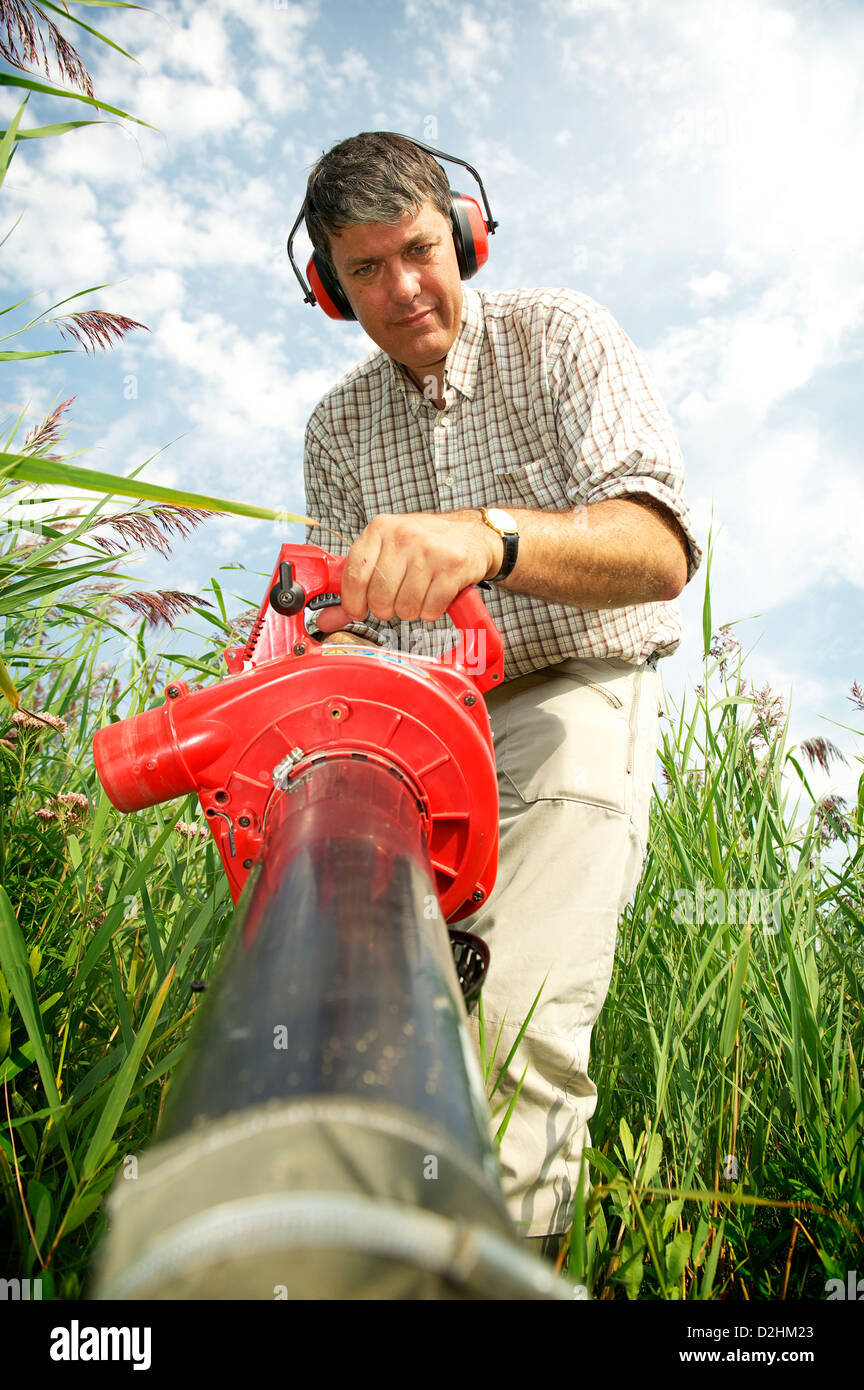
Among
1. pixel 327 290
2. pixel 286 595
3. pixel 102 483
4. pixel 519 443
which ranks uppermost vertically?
pixel 327 290

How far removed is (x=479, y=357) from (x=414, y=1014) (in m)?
2.30

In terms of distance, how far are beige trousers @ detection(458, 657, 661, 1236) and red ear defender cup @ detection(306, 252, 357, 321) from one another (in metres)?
1.21

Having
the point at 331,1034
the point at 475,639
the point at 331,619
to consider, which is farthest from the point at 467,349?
the point at 331,1034

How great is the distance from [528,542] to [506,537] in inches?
2.6

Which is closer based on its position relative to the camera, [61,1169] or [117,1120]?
[117,1120]

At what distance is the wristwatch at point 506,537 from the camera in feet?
5.15

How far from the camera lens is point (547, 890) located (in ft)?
6.28

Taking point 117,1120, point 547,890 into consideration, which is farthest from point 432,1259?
point 547,890

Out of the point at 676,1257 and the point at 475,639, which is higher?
the point at 475,639

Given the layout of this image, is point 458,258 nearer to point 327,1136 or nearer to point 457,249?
point 457,249

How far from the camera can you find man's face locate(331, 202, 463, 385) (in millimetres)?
2324

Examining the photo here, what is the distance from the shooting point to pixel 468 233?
239 cm

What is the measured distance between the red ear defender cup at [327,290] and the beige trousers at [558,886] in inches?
47.6
